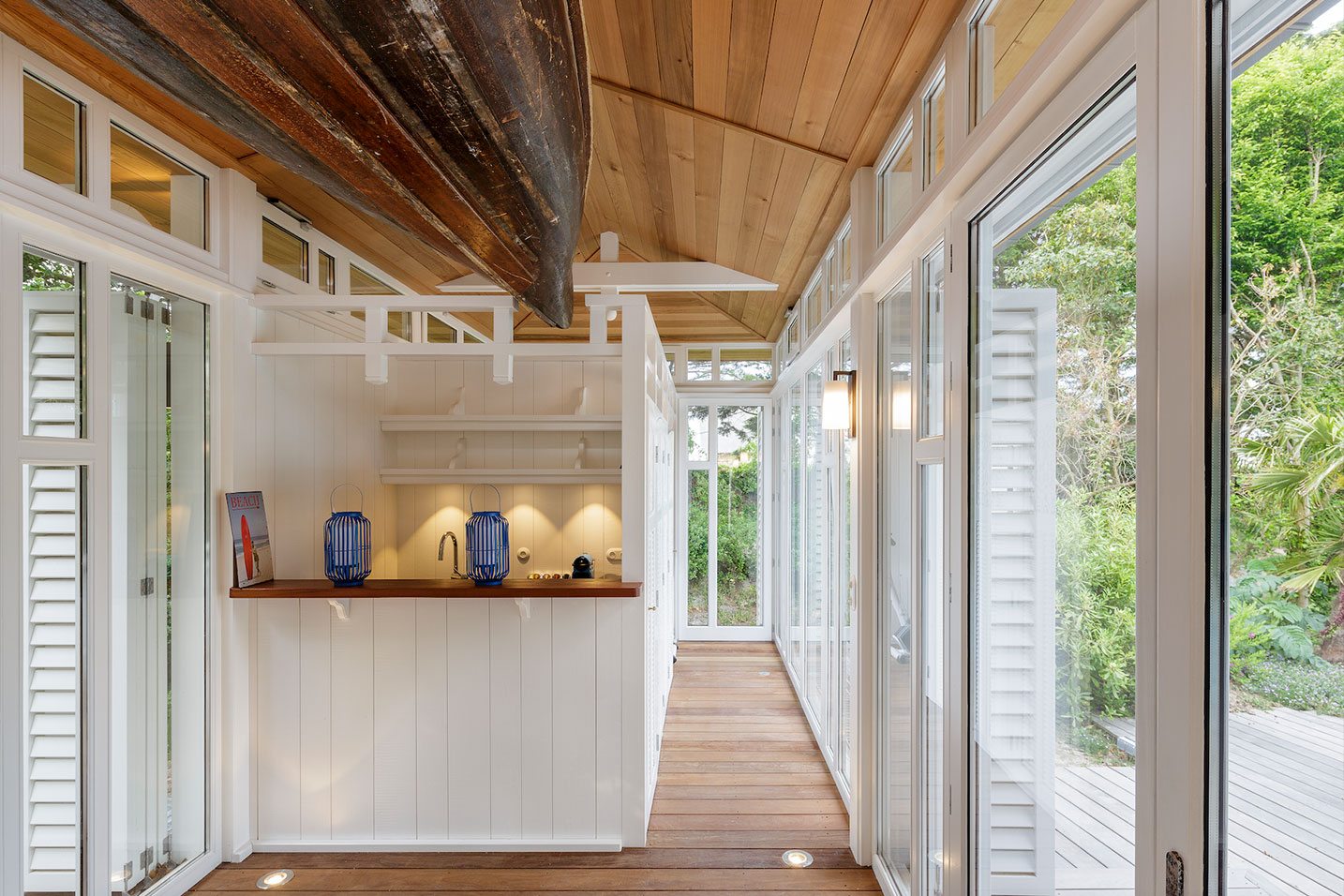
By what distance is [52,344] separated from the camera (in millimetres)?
2012

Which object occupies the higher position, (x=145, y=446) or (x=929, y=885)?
(x=145, y=446)

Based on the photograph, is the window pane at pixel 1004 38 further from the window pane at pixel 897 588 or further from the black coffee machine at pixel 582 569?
the black coffee machine at pixel 582 569

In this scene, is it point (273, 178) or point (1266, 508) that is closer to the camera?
point (1266, 508)

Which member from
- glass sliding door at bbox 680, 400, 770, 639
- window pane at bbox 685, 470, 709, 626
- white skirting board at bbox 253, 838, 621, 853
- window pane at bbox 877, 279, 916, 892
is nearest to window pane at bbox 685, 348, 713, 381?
glass sliding door at bbox 680, 400, 770, 639

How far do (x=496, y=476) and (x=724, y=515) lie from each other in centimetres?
274

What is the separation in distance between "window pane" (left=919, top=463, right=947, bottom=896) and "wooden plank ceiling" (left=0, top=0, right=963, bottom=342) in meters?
1.14

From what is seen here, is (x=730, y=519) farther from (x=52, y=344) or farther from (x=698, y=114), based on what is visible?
(x=52, y=344)

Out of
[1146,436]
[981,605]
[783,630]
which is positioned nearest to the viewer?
[1146,436]

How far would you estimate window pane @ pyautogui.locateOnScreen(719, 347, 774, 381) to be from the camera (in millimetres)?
6219

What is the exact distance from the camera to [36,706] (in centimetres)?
197

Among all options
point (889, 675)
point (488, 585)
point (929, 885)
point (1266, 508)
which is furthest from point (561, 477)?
point (1266, 508)

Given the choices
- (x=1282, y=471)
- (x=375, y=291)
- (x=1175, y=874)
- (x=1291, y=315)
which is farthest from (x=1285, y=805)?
(x=375, y=291)

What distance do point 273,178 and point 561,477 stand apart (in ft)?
6.59

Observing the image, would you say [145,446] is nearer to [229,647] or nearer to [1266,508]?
[229,647]
